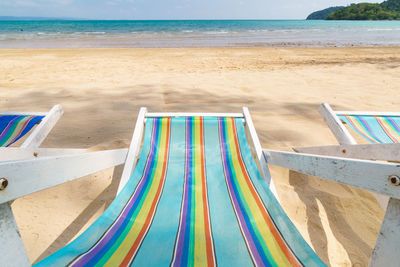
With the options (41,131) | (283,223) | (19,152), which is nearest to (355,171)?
(283,223)

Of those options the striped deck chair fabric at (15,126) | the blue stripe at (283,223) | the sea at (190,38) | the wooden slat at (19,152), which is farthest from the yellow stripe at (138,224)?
the sea at (190,38)

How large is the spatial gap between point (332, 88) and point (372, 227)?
374 cm

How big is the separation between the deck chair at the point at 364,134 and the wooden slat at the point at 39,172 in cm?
160

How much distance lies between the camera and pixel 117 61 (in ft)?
24.6

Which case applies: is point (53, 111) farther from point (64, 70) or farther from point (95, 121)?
point (64, 70)

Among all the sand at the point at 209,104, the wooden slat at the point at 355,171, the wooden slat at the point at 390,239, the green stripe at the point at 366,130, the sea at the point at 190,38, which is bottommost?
the sand at the point at 209,104

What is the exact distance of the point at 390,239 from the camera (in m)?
0.68

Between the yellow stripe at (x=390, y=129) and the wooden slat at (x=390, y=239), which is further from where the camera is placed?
the yellow stripe at (x=390, y=129)

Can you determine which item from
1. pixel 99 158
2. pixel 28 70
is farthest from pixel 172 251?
pixel 28 70

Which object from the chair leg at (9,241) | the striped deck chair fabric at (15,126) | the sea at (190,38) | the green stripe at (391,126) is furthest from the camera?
A: the sea at (190,38)

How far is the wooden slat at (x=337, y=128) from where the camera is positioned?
1.82 m

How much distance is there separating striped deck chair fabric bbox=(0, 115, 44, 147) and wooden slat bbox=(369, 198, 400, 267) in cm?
217

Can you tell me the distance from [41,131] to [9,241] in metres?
1.47

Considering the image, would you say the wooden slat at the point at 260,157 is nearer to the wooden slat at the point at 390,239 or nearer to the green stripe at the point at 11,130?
the wooden slat at the point at 390,239
